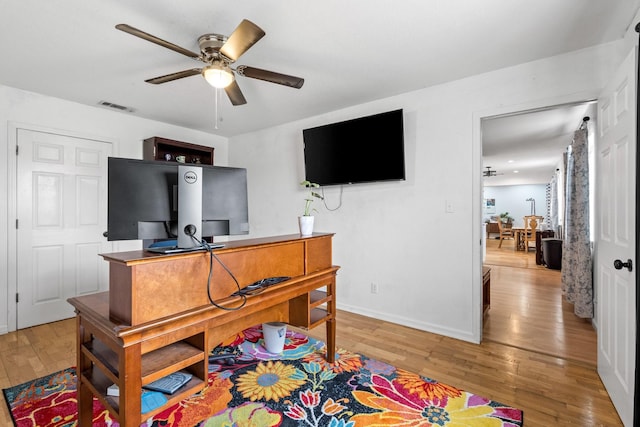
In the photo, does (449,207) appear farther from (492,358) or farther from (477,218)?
(492,358)

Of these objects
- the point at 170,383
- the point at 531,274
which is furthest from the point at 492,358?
the point at 531,274

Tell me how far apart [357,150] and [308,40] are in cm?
139

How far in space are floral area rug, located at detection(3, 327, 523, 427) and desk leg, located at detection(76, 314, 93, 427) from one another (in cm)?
27

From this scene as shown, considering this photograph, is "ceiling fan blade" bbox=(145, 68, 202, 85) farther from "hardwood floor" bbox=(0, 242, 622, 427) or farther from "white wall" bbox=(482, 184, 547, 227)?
"white wall" bbox=(482, 184, 547, 227)

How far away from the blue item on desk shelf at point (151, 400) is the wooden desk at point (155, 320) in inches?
0.7

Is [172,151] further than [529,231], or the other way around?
[529,231]

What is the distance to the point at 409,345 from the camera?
272 centimetres

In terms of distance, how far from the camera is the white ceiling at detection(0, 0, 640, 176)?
185 cm

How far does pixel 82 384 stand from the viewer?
4.74 feet

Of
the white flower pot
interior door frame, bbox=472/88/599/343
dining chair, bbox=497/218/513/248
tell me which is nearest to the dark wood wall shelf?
the white flower pot

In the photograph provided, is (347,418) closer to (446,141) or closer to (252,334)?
(252,334)

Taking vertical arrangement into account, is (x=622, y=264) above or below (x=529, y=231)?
above

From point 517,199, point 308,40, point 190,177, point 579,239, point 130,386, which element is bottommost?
point 130,386

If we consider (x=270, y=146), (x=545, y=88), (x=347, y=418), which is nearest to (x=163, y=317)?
(x=347, y=418)
